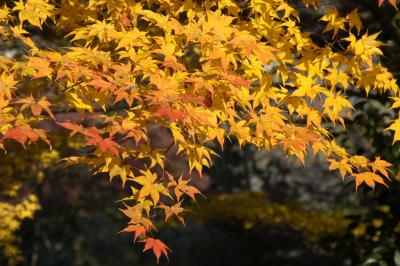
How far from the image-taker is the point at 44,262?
34.9 feet

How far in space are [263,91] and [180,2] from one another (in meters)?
0.74

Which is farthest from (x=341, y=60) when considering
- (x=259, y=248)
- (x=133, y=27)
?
(x=259, y=248)

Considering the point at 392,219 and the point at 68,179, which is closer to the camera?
the point at 392,219

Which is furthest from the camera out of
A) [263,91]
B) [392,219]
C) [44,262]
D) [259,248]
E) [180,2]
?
[44,262]

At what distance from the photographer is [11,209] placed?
22.5 feet

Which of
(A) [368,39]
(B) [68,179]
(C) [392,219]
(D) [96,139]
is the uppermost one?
(A) [368,39]

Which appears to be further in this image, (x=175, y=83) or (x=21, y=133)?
(x=175, y=83)

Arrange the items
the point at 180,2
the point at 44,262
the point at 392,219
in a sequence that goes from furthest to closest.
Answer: the point at 44,262, the point at 392,219, the point at 180,2

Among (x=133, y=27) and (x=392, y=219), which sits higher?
(x=133, y=27)

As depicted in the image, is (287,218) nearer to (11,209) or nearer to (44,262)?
(11,209)

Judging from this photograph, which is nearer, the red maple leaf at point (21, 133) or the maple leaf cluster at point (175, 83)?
the red maple leaf at point (21, 133)

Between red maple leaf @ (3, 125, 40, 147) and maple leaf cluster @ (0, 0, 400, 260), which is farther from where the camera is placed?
maple leaf cluster @ (0, 0, 400, 260)

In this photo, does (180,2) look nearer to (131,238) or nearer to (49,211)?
(49,211)

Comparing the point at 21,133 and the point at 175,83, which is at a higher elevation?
the point at 175,83
